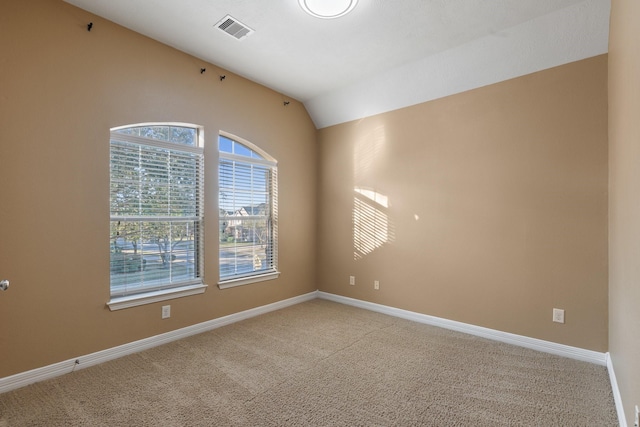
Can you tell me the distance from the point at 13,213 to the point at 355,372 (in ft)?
9.01

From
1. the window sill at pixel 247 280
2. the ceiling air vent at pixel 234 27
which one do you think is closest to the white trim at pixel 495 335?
the window sill at pixel 247 280

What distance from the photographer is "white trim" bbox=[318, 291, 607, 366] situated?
8.71 ft

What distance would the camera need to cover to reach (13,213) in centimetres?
224

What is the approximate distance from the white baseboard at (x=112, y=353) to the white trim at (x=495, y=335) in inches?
56.0

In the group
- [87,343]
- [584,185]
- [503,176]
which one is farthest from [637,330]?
[87,343]

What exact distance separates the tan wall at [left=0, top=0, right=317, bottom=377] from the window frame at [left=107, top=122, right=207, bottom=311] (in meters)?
0.07

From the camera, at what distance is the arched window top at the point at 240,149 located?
A: 3610mm

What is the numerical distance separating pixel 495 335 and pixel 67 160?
13.4ft

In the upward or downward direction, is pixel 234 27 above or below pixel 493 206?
above

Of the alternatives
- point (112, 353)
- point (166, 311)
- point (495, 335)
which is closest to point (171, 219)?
point (166, 311)

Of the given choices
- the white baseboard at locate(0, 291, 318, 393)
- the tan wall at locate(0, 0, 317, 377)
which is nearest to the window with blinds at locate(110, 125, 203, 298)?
the tan wall at locate(0, 0, 317, 377)

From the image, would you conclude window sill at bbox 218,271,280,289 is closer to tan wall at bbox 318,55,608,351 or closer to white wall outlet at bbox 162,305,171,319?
white wall outlet at bbox 162,305,171,319

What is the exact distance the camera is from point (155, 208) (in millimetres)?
A: 3025

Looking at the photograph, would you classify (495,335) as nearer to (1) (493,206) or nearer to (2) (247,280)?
(1) (493,206)
